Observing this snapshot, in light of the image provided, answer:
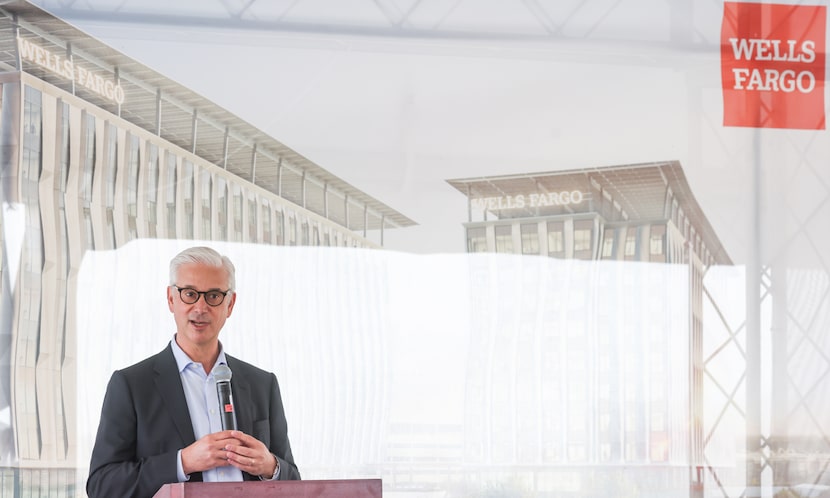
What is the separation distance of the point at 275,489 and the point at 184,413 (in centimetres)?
54

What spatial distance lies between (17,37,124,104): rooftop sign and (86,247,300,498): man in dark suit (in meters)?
2.68

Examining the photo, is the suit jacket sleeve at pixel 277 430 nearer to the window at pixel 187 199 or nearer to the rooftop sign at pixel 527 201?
the window at pixel 187 199

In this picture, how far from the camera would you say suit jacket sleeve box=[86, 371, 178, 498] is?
2711 millimetres

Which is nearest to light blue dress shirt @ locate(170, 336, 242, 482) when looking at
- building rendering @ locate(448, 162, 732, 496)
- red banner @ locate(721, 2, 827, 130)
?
building rendering @ locate(448, 162, 732, 496)

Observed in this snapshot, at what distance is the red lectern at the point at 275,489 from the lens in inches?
90.1

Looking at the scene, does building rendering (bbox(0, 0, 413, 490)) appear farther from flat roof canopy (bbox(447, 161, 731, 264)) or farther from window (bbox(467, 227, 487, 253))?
flat roof canopy (bbox(447, 161, 731, 264))

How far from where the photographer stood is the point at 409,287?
5.57m

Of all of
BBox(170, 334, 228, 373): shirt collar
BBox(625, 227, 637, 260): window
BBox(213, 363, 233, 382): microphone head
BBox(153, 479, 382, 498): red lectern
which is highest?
BBox(625, 227, 637, 260): window

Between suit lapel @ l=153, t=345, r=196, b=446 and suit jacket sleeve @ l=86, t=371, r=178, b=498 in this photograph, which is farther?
suit lapel @ l=153, t=345, r=196, b=446

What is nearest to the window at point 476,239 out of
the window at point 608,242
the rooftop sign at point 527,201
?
the rooftop sign at point 527,201

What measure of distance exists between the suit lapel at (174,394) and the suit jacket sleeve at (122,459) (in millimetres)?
58

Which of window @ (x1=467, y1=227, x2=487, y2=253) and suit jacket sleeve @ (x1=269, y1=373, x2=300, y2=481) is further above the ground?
window @ (x1=467, y1=227, x2=487, y2=253)

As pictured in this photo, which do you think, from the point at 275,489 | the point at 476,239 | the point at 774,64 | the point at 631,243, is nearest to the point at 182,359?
the point at 275,489

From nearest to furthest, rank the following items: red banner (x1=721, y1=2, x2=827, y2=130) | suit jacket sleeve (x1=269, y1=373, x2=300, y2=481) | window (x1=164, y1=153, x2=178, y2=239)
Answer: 1. suit jacket sleeve (x1=269, y1=373, x2=300, y2=481)
2. window (x1=164, y1=153, x2=178, y2=239)
3. red banner (x1=721, y1=2, x2=827, y2=130)
